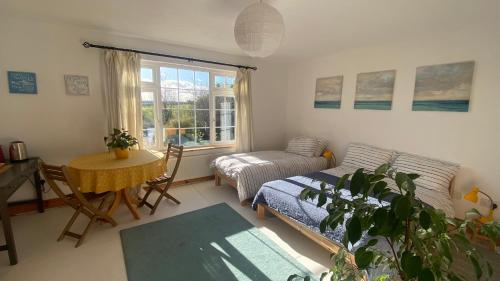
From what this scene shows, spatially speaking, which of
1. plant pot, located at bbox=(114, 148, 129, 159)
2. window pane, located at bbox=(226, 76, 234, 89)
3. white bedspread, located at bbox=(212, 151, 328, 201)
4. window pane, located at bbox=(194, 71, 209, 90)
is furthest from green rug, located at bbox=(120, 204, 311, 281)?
window pane, located at bbox=(226, 76, 234, 89)

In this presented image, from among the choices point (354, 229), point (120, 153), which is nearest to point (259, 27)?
point (354, 229)

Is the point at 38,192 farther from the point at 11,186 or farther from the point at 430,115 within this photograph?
the point at 430,115

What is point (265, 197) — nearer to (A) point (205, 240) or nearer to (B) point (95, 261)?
(A) point (205, 240)

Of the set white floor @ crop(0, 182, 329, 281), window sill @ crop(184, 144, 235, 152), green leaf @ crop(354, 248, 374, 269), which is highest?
green leaf @ crop(354, 248, 374, 269)

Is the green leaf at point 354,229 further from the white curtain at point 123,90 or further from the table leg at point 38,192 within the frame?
the table leg at point 38,192

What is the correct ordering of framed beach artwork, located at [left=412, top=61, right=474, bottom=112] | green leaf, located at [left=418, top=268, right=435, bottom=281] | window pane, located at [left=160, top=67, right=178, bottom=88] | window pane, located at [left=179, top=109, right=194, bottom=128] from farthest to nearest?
1. window pane, located at [left=179, top=109, right=194, bottom=128]
2. window pane, located at [left=160, top=67, right=178, bottom=88]
3. framed beach artwork, located at [left=412, top=61, right=474, bottom=112]
4. green leaf, located at [left=418, top=268, right=435, bottom=281]

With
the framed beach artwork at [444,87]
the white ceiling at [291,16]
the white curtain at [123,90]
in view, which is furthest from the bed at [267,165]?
the white ceiling at [291,16]

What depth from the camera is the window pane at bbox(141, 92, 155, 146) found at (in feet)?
11.3

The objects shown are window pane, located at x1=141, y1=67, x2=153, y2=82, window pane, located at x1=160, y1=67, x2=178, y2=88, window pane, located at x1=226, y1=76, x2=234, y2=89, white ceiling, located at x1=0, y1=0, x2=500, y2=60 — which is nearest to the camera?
white ceiling, located at x1=0, y1=0, x2=500, y2=60

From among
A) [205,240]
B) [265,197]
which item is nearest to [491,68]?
[265,197]

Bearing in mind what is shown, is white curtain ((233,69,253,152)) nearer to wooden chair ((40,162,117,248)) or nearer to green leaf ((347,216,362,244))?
wooden chair ((40,162,117,248))

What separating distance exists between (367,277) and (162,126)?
323 centimetres

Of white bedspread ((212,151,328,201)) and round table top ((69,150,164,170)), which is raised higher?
round table top ((69,150,164,170))

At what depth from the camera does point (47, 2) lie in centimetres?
219
